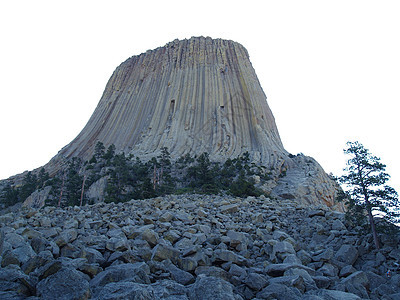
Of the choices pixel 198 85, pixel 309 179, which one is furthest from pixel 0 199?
pixel 309 179

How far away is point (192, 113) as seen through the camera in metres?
42.8

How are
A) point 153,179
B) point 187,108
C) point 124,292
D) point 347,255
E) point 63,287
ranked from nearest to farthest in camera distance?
point 124,292 < point 63,287 < point 347,255 < point 153,179 < point 187,108

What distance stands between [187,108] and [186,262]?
3893cm

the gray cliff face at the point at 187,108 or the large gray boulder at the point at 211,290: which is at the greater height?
the gray cliff face at the point at 187,108

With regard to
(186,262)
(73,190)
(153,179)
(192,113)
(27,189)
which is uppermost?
(192,113)

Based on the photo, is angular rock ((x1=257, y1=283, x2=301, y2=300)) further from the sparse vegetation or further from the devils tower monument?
the devils tower monument

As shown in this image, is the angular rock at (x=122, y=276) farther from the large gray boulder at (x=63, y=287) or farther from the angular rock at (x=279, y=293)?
the angular rock at (x=279, y=293)

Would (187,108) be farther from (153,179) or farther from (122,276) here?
(122,276)

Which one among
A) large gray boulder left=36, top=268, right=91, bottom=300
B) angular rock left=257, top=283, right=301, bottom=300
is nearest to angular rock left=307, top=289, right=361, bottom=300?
angular rock left=257, top=283, right=301, bottom=300

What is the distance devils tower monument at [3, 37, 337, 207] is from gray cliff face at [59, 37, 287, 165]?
123 mm

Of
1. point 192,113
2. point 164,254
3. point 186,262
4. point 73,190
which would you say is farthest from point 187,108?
point 186,262

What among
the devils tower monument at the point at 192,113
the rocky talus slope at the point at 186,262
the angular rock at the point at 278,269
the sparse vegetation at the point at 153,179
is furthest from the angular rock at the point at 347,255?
the devils tower monument at the point at 192,113

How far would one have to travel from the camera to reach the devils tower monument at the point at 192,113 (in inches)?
1438

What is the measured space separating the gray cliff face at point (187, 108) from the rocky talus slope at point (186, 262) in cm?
2576
